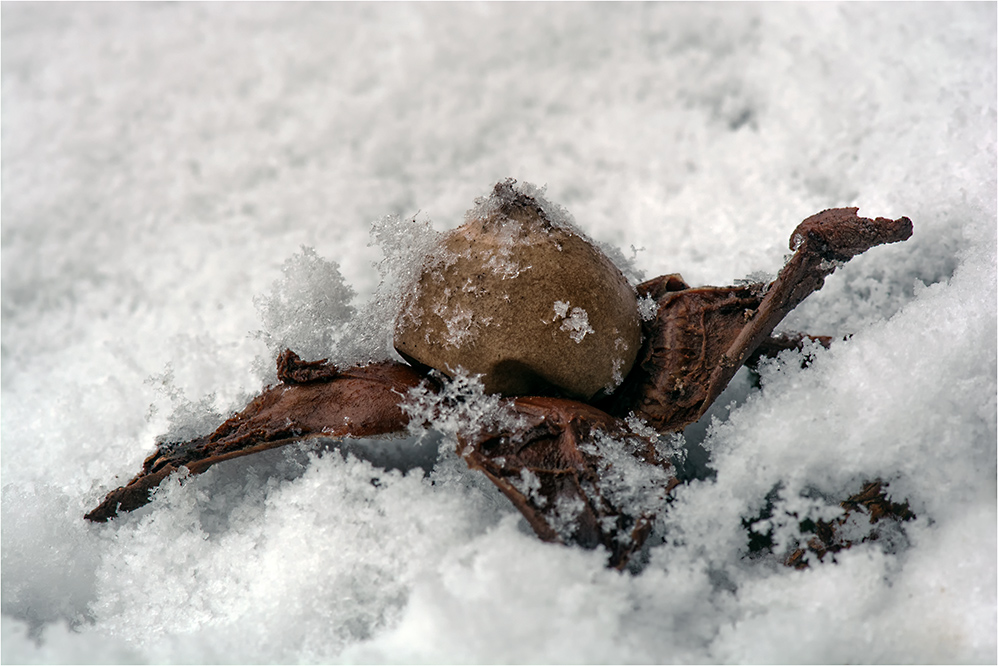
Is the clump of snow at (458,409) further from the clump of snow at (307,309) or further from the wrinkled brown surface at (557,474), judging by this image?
the clump of snow at (307,309)

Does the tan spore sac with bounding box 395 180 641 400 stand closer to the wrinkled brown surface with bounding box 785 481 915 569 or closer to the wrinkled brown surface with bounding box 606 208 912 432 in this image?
the wrinkled brown surface with bounding box 606 208 912 432

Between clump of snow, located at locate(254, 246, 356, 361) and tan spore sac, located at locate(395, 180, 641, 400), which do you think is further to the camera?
clump of snow, located at locate(254, 246, 356, 361)

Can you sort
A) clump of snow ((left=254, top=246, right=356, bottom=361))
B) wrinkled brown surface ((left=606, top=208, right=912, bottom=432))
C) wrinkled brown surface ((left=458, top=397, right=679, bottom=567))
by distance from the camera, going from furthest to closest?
clump of snow ((left=254, top=246, right=356, bottom=361)), wrinkled brown surface ((left=606, top=208, right=912, bottom=432)), wrinkled brown surface ((left=458, top=397, right=679, bottom=567))

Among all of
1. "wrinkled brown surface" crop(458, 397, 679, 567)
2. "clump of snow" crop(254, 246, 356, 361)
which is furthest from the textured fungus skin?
"clump of snow" crop(254, 246, 356, 361)

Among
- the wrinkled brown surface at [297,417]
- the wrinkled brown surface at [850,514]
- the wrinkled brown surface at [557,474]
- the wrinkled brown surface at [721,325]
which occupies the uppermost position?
the wrinkled brown surface at [721,325]

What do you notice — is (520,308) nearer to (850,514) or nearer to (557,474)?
(557,474)

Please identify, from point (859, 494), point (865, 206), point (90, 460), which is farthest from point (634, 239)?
point (90, 460)

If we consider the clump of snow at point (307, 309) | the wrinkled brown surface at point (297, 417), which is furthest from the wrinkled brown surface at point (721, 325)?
the clump of snow at point (307, 309)
